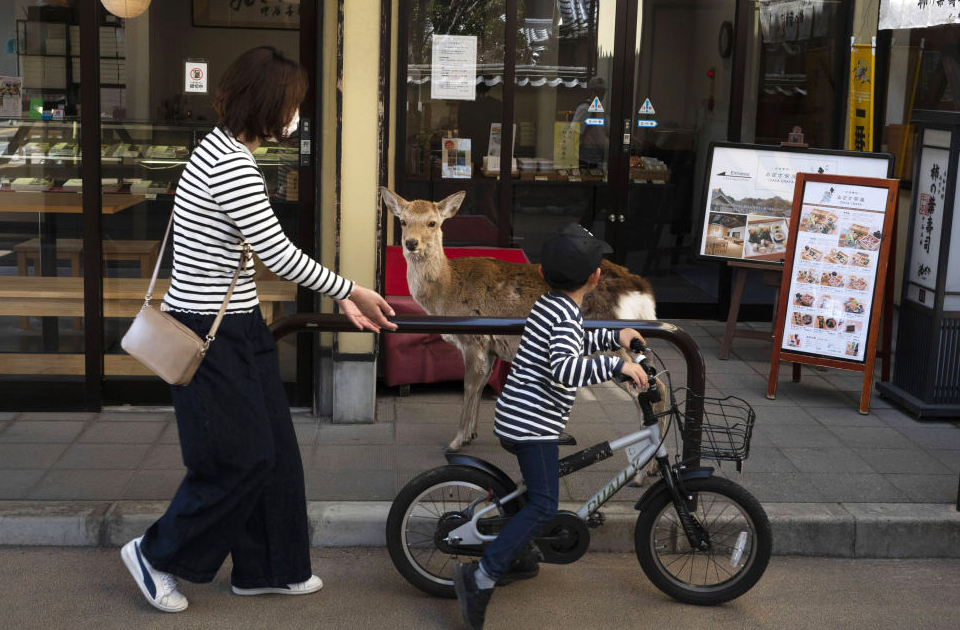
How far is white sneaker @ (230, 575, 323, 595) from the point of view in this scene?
4773 millimetres

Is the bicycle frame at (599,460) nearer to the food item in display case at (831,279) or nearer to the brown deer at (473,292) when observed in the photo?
the brown deer at (473,292)

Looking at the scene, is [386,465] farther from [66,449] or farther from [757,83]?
[757,83]

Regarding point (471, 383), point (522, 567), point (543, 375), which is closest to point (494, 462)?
point (471, 383)

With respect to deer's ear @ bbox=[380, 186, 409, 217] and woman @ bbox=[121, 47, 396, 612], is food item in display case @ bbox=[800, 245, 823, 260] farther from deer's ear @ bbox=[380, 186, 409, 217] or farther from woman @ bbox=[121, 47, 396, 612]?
woman @ bbox=[121, 47, 396, 612]

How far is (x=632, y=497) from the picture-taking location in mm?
5754

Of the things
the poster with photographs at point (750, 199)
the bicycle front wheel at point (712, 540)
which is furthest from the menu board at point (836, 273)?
the bicycle front wheel at point (712, 540)

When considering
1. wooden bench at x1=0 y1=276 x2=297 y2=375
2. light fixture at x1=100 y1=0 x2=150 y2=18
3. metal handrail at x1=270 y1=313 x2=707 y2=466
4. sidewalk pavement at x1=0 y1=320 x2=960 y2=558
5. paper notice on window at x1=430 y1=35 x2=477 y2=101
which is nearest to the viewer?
metal handrail at x1=270 y1=313 x2=707 y2=466

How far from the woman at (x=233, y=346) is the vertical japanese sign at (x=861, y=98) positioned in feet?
17.7

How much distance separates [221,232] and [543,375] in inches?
53.3

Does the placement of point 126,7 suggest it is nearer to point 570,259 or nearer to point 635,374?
point 570,259

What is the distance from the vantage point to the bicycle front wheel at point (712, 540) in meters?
4.64

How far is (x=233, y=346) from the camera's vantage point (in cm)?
433

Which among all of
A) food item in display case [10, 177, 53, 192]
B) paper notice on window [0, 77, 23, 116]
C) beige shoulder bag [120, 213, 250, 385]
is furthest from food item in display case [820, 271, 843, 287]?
paper notice on window [0, 77, 23, 116]

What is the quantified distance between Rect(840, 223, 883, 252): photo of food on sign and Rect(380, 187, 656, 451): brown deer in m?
1.81
